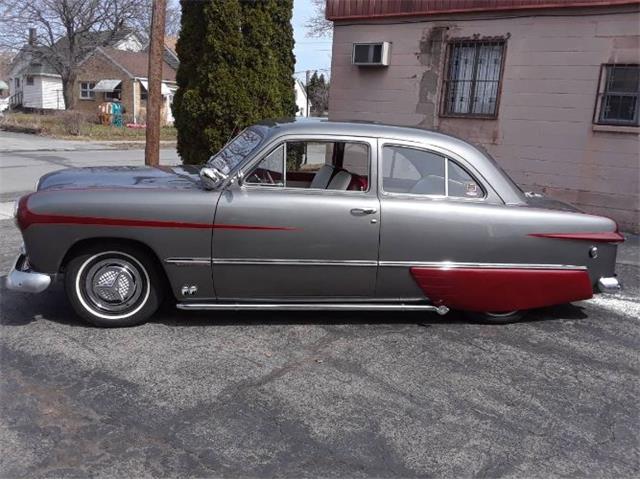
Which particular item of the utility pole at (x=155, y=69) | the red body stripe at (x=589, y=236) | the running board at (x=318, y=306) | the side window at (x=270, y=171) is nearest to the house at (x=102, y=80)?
the utility pole at (x=155, y=69)

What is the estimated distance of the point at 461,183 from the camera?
A: 440cm

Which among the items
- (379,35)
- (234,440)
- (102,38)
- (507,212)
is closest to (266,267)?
(234,440)

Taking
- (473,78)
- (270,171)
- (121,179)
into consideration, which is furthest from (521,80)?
(121,179)

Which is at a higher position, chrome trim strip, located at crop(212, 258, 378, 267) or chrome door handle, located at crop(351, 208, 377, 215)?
chrome door handle, located at crop(351, 208, 377, 215)

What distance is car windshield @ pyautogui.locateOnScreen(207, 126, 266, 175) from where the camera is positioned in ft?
14.2

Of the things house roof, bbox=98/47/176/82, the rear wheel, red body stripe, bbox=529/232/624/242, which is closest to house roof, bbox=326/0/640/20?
red body stripe, bbox=529/232/624/242

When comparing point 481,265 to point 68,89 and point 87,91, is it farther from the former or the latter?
point 87,91

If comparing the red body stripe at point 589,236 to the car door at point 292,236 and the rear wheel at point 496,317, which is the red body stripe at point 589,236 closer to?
the rear wheel at point 496,317

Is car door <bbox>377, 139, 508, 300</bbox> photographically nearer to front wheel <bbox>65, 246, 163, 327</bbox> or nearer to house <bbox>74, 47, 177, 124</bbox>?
front wheel <bbox>65, 246, 163, 327</bbox>

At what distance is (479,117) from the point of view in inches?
366

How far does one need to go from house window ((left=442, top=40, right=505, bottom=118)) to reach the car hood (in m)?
6.02

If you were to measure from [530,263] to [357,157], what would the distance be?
1560 mm

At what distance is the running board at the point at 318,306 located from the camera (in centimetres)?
416

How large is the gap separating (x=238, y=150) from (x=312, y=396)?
2.12 meters
